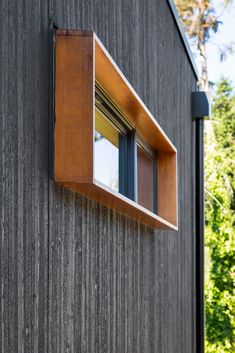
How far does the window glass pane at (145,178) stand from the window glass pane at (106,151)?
61 centimetres

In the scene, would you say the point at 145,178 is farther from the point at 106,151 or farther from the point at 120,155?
the point at 106,151

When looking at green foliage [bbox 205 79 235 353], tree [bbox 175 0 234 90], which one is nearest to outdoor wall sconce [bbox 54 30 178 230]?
green foliage [bbox 205 79 235 353]

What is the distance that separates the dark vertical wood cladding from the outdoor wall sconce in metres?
0.05

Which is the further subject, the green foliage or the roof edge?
the green foliage

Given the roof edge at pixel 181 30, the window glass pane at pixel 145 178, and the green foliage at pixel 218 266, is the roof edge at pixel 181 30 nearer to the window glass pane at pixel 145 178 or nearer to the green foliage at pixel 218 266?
the window glass pane at pixel 145 178

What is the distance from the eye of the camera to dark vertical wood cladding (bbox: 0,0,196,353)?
→ 5.32 ft

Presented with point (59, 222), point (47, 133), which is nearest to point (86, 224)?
point (59, 222)

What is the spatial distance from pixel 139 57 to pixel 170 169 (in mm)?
953

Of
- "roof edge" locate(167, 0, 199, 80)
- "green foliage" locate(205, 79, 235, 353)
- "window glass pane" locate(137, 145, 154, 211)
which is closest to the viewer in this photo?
"window glass pane" locate(137, 145, 154, 211)

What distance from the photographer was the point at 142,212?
293 cm

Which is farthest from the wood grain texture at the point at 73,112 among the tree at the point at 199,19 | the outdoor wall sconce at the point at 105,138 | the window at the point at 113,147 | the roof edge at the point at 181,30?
the tree at the point at 199,19

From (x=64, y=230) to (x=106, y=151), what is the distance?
0.85 meters

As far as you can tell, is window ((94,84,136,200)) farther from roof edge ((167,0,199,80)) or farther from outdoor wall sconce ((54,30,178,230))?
roof edge ((167,0,199,80))

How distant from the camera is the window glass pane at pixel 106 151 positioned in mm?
2668
